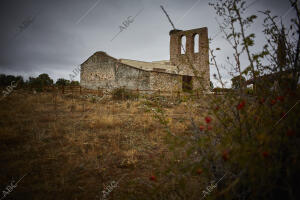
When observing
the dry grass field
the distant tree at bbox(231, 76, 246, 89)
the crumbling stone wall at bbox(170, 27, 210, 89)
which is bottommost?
the dry grass field

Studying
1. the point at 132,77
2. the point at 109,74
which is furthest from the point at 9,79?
the point at 132,77

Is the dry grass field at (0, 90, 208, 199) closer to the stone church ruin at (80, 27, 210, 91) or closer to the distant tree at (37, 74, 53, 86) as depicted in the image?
the stone church ruin at (80, 27, 210, 91)

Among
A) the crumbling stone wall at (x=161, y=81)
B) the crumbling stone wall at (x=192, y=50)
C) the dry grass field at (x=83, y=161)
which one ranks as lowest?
the dry grass field at (x=83, y=161)

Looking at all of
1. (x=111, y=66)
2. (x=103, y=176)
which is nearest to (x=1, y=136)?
(x=103, y=176)

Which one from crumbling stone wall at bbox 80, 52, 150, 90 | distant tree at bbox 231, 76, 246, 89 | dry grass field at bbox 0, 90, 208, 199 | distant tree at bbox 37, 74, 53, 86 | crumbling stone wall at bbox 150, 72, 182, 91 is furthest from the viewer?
distant tree at bbox 37, 74, 53, 86

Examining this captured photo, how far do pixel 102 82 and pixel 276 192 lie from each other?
67.8 feet

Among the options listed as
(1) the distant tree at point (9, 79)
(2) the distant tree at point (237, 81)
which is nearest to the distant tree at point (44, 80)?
(1) the distant tree at point (9, 79)

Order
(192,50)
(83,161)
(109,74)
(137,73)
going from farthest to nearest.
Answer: (192,50) → (109,74) → (137,73) → (83,161)

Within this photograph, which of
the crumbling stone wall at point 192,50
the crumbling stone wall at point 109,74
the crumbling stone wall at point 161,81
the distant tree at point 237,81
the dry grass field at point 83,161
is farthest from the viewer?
the crumbling stone wall at point 192,50

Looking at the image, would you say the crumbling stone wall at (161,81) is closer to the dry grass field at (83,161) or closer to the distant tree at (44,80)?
the dry grass field at (83,161)

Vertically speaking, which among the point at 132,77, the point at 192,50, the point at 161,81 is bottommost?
the point at 161,81

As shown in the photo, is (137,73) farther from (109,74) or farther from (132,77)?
(109,74)

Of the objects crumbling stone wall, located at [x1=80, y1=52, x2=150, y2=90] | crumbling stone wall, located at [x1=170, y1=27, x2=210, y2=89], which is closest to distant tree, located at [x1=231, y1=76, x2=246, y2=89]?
crumbling stone wall, located at [x1=80, y1=52, x2=150, y2=90]

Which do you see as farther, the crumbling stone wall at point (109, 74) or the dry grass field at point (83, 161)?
the crumbling stone wall at point (109, 74)
